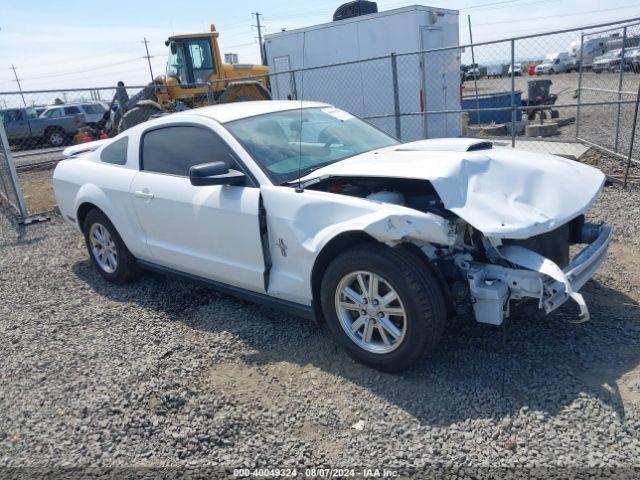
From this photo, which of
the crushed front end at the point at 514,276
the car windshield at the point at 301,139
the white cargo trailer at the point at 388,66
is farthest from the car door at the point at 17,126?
the crushed front end at the point at 514,276

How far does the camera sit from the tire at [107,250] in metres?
5.07

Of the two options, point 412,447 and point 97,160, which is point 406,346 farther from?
point 97,160

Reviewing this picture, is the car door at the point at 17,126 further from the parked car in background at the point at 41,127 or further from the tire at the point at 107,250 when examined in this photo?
the tire at the point at 107,250

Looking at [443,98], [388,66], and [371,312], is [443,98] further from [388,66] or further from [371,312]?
[371,312]

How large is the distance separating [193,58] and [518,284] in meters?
14.6

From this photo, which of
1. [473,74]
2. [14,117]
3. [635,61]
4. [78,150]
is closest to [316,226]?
[78,150]

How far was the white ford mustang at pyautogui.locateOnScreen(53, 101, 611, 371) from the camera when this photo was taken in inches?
119

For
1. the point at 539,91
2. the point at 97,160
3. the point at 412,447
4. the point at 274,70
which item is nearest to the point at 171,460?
the point at 412,447

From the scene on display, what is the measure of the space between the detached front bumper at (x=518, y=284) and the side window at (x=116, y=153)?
337 centimetres

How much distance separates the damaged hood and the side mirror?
1.84ft

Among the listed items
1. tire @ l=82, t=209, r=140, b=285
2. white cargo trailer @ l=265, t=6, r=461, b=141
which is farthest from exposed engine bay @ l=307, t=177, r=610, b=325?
white cargo trailer @ l=265, t=6, r=461, b=141

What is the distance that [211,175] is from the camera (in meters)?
3.66

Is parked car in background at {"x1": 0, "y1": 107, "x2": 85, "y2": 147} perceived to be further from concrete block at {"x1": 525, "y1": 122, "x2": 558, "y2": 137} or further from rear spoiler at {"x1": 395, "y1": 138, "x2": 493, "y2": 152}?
rear spoiler at {"x1": 395, "y1": 138, "x2": 493, "y2": 152}

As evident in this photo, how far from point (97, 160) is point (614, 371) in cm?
468
